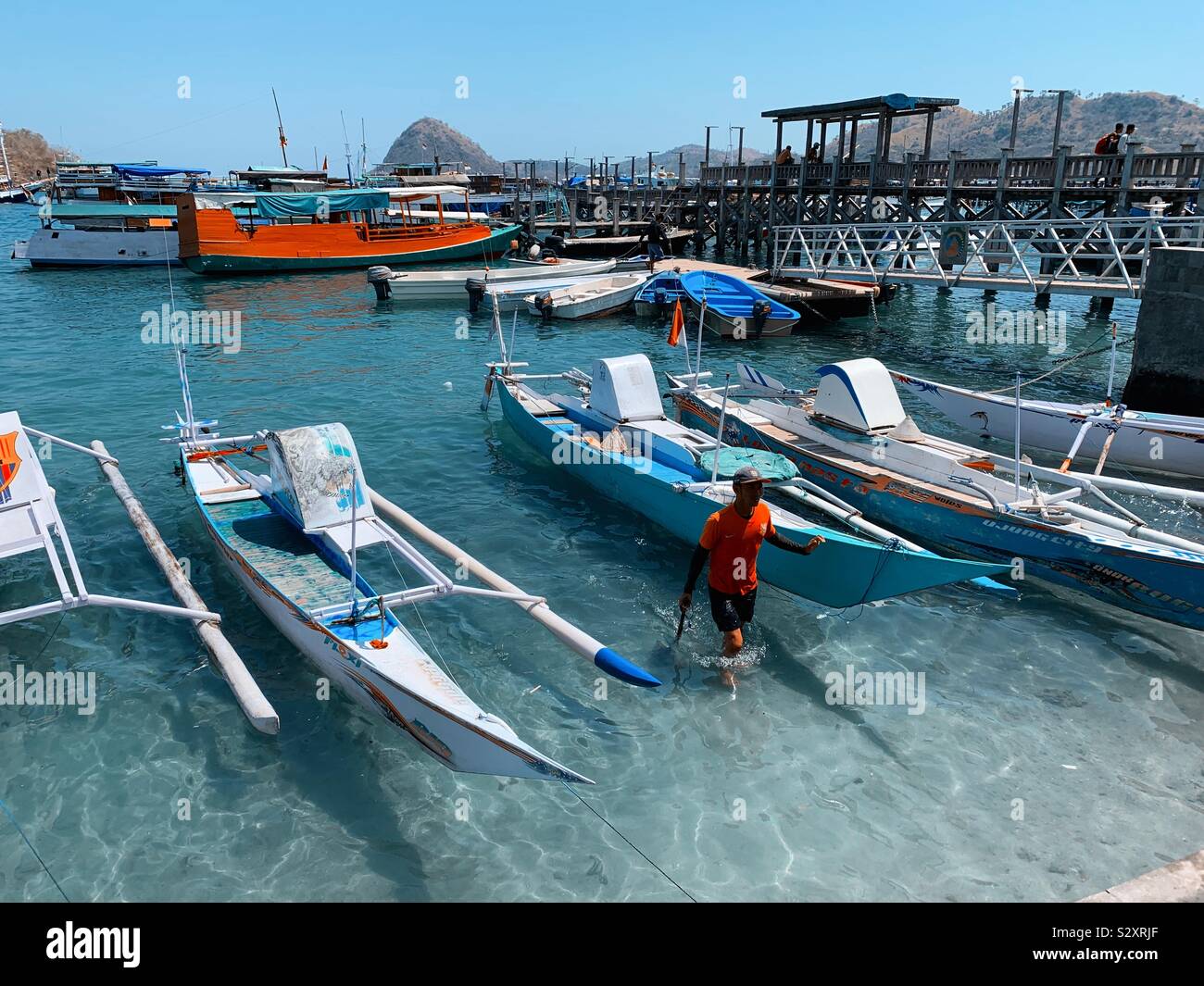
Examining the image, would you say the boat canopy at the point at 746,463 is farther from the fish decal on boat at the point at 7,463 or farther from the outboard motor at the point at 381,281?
the outboard motor at the point at 381,281

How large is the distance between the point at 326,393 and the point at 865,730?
48.6ft

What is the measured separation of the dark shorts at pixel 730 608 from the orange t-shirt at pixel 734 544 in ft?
0.25

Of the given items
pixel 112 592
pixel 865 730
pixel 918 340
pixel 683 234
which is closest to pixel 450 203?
pixel 683 234

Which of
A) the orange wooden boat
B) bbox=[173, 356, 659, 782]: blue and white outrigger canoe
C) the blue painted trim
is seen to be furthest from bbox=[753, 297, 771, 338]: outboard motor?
the orange wooden boat

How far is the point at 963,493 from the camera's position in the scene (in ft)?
35.1

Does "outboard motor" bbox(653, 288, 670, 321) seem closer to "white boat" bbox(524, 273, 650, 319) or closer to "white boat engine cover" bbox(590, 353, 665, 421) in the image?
"white boat" bbox(524, 273, 650, 319)

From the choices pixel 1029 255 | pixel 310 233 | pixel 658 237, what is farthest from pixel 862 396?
pixel 310 233

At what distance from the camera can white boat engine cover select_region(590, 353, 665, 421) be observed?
41.6 ft

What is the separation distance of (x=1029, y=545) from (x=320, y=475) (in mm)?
8265

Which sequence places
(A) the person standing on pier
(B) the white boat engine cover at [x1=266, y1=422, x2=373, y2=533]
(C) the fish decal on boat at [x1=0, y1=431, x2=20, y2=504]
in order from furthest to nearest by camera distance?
1. (A) the person standing on pier
2. (B) the white boat engine cover at [x1=266, y1=422, x2=373, y2=533]
3. (C) the fish decal on boat at [x1=0, y1=431, x2=20, y2=504]

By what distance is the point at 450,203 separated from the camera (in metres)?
55.6

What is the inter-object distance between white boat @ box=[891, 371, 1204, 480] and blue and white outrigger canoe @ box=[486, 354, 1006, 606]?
558 centimetres

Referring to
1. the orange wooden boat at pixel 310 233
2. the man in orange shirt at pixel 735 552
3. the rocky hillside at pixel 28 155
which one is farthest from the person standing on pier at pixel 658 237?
the rocky hillside at pixel 28 155
